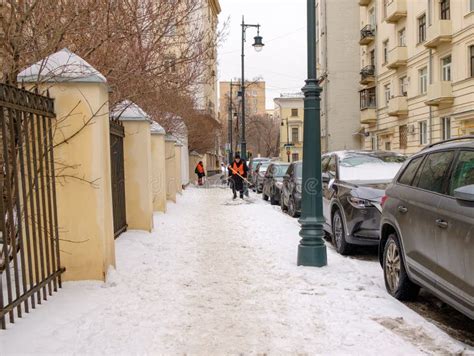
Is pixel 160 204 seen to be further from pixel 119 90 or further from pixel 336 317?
pixel 336 317

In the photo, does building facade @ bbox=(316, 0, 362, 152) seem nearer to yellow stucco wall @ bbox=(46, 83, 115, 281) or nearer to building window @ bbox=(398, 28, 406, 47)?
building window @ bbox=(398, 28, 406, 47)

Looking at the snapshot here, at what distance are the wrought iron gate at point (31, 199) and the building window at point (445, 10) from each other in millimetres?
28156

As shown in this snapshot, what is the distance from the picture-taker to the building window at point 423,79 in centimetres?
3123

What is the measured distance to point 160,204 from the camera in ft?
42.1

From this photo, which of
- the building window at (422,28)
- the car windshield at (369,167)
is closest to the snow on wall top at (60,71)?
the car windshield at (369,167)

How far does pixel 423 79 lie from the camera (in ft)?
104

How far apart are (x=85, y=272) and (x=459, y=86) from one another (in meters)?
26.0

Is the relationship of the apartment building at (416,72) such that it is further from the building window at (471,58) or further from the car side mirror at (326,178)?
the car side mirror at (326,178)

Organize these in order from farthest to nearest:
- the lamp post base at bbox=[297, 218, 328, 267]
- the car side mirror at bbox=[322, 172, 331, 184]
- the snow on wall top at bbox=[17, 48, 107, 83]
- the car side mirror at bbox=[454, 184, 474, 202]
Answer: the car side mirror at bbox=[322, 172, 331, 184]
the lamp post base at bbox=[297, 218, 328, 267]
the snow on wall top at bbox=[17, 48, 107, 83]
the car side mirror at bbox=[454, 184, 474, 202]

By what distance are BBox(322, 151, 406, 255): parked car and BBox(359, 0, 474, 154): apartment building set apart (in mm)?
18965

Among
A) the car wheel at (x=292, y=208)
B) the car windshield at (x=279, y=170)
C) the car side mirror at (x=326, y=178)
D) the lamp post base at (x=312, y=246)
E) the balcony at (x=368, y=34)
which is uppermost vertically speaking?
the balcony at (x=368, y=34)

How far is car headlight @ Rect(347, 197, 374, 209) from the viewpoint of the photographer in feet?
24.5

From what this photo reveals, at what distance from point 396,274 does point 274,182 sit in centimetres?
1231

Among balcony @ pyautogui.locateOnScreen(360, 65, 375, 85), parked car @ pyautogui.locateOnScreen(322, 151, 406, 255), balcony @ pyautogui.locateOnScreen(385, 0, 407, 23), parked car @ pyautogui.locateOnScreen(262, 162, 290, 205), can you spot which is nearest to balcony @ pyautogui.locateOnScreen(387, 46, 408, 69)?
balcony @ pyautogui.locateOnScreen(385, 0, 407, 23)
